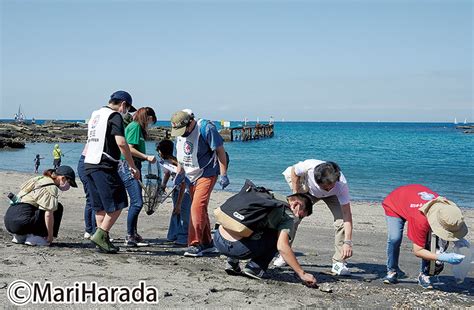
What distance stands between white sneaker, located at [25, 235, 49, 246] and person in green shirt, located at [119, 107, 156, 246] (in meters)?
1.05

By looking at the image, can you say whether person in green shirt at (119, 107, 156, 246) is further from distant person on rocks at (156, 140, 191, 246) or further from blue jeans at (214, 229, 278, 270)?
blue jeans at (214, 229, 278, 270)

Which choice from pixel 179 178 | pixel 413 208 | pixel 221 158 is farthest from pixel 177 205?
pixel 413 208

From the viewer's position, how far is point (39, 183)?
22.7ft

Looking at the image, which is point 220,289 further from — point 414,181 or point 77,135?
point 77,135

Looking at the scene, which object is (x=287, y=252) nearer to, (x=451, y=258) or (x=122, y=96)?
(x=451, y=258)

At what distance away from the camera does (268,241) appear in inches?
→ 224

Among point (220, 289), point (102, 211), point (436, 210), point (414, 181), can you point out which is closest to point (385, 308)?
point (436, 210)

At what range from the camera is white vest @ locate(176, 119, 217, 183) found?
6977 millimetres

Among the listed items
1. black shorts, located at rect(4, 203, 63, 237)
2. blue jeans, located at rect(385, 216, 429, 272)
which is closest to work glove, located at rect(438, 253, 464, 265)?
blue jeans, located at rect(385, 216, 429, 272)

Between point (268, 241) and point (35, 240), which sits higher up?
point (268, 241)

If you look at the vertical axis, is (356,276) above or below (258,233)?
below

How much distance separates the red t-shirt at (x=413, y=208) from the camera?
18.5 ft

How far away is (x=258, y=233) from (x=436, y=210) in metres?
1.74

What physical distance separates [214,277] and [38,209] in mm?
2567
